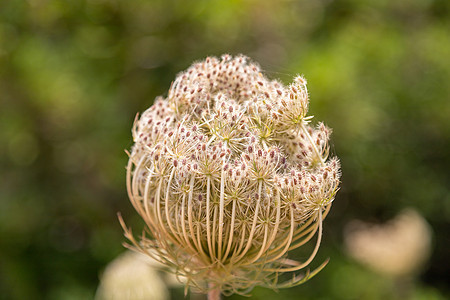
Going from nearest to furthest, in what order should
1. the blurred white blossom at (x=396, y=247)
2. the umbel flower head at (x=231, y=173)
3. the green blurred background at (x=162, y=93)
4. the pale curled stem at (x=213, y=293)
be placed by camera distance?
the umbel flower head at (x=231, y=173)
the pale curled stem at (x=213, y=293)
the blurred white blossom at (x=396, y=247)
the green blurred background at (x=162, y=93)

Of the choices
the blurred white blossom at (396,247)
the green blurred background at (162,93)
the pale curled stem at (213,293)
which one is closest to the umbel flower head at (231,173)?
the pale curled stem at (213,293)

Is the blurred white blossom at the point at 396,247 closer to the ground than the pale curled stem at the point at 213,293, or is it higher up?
closer to the ground

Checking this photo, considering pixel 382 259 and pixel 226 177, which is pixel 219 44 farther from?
pixel 226 177

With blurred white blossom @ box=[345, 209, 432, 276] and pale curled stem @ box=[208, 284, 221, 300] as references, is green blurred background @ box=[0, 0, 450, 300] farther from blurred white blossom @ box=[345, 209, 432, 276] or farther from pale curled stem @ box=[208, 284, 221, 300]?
pale curled stem @ box=[208, 284, 221, 300]

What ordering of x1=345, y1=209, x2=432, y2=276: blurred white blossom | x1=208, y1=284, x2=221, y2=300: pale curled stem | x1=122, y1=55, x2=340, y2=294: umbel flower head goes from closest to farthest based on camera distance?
x1=122, y1=55, x2=340, y2=294: umbel flower head → x1=208, y1=284, x2=221, y2=300: pale curled stem → x1=345, y1=209, x2=432, y2=276: blurred white blossom

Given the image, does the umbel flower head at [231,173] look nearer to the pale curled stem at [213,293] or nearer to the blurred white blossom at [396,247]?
the pale curled stem at [213,293]

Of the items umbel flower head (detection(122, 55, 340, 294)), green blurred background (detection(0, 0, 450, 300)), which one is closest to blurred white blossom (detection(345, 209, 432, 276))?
green blurred background (detection(0, 0, 450, 300))

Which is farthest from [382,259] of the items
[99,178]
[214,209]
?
[99,178]
